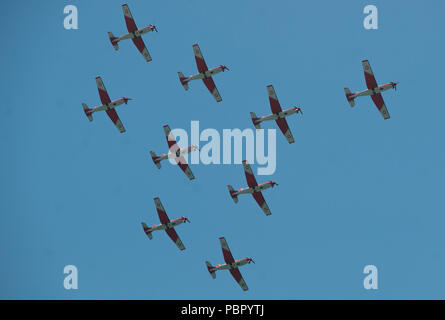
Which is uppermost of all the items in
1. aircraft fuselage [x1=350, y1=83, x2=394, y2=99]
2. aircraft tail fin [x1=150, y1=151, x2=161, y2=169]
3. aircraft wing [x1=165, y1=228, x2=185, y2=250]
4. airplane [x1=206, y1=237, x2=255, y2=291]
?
aircraft fuselage [x1=350, y1=83, x2=394, y2=99]

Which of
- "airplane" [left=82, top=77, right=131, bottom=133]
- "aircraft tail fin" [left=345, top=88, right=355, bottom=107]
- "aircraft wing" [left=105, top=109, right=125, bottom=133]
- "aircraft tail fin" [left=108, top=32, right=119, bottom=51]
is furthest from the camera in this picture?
"aircraft wing" [left=105, top=109, right=125, bottom=133]

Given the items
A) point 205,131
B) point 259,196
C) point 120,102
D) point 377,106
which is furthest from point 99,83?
point 377,106

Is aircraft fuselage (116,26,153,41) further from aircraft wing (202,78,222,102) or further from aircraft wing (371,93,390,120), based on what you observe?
aircraft wing (371,93,390,120)

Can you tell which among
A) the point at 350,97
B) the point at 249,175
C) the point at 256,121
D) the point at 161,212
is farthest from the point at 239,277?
the point at 350,97

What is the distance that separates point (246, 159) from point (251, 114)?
3640 mm

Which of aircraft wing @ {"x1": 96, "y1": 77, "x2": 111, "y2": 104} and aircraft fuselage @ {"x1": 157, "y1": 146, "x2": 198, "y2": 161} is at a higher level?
aircraft wing @ {"x1": 96, "y1": 77, "x2": 111, "y2": 104}

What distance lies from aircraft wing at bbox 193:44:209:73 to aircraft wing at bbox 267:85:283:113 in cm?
532

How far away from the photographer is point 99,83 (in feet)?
279

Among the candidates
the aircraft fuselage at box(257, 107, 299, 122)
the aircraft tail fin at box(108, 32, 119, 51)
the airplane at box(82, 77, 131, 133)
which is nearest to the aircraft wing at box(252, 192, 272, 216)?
the aircraft fuselage at box(257, 107, 299, 122)

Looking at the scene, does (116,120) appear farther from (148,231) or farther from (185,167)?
(148,231)

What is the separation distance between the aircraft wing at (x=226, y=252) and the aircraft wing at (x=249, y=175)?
4755 mm

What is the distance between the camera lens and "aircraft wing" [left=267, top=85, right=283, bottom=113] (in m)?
83.6

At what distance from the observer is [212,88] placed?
8606 cm
